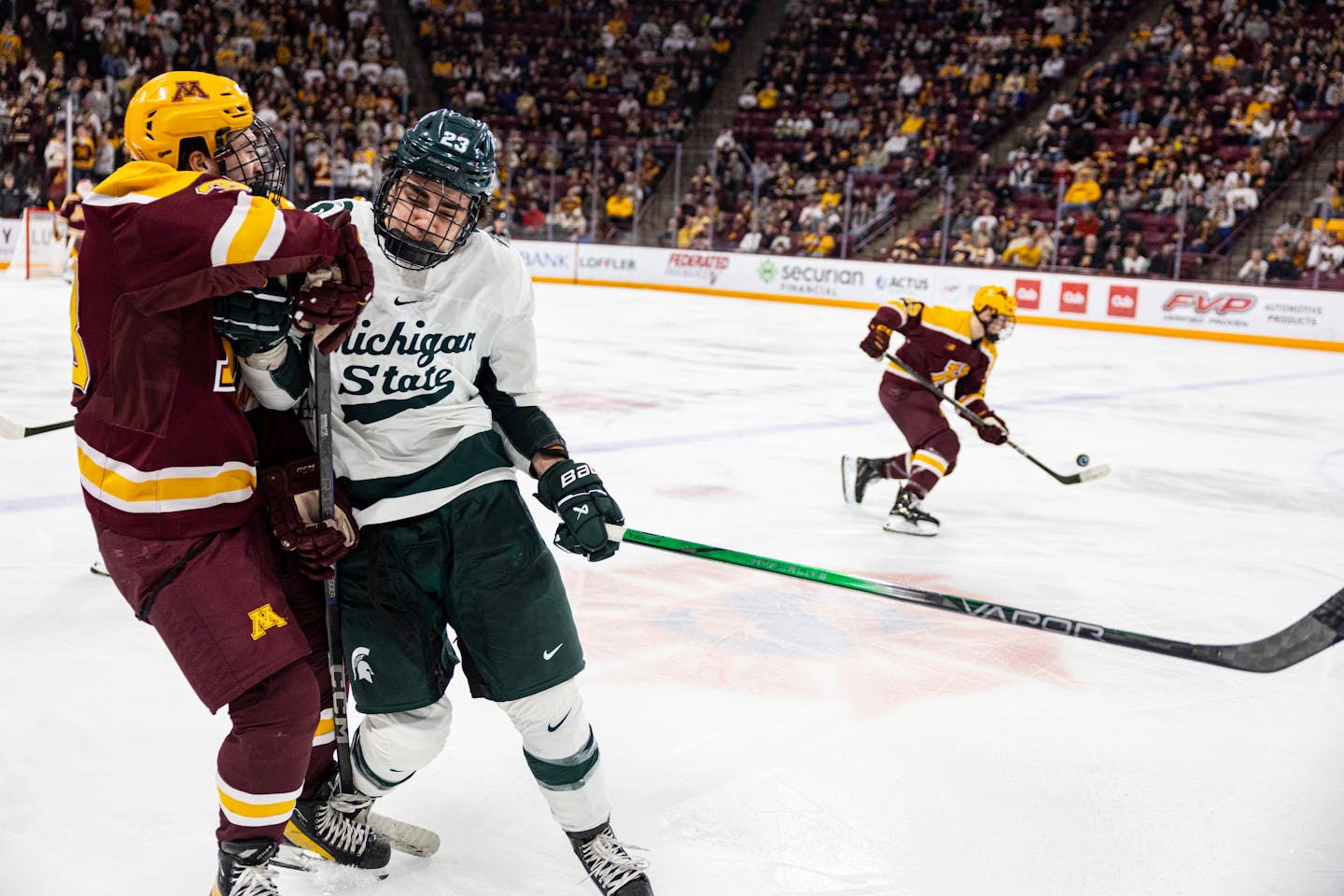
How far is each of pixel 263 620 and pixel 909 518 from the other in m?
3.25

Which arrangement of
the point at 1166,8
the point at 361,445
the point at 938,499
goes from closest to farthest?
the point at 361,445
the point at 938,499
the point at 1166,8

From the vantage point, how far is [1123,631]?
2.11m

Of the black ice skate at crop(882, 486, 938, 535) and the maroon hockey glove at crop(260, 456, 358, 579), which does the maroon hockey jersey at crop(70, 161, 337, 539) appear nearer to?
the maroon hockey glove at crop(260, 456, 358, 579)

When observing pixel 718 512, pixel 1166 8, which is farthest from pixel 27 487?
pixel 1166 8

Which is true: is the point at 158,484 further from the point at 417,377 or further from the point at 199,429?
the point at 417,377

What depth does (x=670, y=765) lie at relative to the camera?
8.29 feet

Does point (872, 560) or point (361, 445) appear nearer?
point (361, 445)

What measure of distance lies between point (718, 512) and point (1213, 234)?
30.3 ft

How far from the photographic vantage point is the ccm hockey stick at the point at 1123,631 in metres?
1.91

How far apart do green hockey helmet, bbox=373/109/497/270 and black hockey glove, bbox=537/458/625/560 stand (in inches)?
14.4

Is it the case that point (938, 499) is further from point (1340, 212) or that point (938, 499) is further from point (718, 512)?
point (1340, 212)

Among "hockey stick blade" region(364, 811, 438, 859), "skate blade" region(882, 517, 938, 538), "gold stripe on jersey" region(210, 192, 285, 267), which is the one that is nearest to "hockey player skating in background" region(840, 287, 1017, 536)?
"skate blade" region(882, 517, 938, 538)

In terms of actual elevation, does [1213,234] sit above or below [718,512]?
above

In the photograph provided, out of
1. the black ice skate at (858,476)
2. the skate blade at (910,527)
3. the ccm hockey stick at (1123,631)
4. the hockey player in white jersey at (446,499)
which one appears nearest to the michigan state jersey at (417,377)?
the hockey player in white jersey at (446,499)
